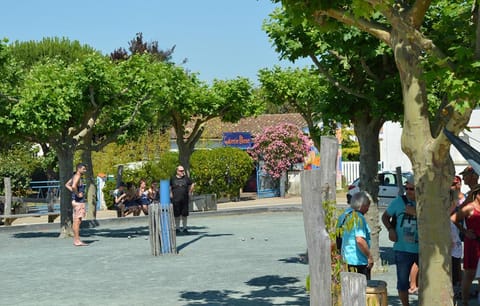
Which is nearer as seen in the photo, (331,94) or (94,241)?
(331,94)

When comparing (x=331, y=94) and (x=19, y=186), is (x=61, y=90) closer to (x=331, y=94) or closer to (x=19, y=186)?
(x=331, y=94)

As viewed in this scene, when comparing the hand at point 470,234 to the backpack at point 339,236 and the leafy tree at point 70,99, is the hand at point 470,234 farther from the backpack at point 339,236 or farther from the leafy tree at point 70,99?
the leafy tree at point 70,99

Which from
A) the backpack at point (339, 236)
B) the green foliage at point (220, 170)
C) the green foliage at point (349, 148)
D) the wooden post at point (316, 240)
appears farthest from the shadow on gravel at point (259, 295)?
the green foliage at point (349, 148)

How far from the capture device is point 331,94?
13484 mm

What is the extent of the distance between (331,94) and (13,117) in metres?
9.48

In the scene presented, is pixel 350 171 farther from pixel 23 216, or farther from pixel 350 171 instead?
pixel 23 216

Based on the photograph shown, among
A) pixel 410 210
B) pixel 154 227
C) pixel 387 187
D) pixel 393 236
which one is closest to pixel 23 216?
pixel 154 227

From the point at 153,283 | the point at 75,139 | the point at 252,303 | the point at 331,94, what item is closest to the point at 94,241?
the point at 75,139

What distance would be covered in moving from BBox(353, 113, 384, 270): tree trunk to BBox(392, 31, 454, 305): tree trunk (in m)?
5.63

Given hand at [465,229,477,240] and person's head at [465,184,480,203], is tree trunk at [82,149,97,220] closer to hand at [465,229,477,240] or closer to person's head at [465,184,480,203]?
person's head at [465,184,480,203]

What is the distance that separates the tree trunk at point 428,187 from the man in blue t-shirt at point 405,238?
5.12 ft

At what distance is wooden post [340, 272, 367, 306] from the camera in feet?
21.8

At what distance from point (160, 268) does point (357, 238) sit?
641 cm

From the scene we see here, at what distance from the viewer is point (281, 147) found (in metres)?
40.7
